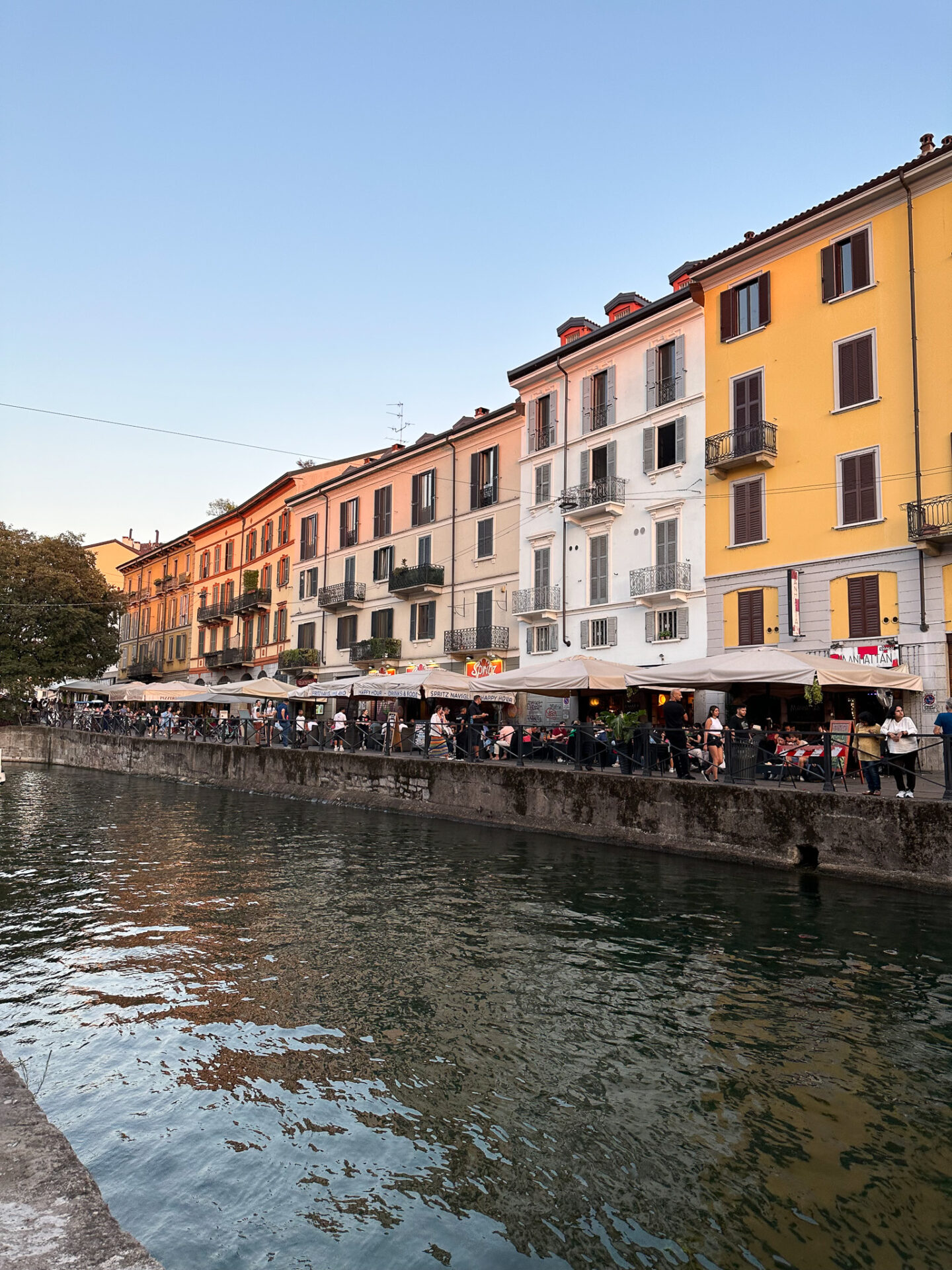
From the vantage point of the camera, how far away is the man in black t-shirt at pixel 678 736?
1548 cm

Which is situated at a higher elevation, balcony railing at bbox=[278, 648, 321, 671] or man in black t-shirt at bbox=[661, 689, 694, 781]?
balcony railing at bbox=[278, 648, 321, 671]

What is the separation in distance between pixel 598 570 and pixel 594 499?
2292 mm

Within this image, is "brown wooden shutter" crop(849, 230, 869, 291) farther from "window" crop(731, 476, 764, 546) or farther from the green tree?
the green tree

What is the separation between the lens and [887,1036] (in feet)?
21.0

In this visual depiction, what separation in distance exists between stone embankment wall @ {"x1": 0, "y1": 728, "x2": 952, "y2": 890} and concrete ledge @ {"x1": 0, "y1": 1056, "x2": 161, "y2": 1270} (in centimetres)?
1076

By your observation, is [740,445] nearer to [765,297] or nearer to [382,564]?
[765,297]

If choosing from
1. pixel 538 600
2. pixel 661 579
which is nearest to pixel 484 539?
pixel 538 600

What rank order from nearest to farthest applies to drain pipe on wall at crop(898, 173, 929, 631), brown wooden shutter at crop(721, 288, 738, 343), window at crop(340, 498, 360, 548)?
drain pipe on wall at crop(898, 173, 929, 631)
brown wooden shutter at crop(721, 288, 738, 343)
window at crop(340, 498, 360, 548)

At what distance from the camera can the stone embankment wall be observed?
11.5 metres

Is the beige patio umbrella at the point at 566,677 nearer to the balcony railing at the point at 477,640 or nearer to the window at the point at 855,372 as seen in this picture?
the window at the point at 855,372

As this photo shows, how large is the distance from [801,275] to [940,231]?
11.7 ft

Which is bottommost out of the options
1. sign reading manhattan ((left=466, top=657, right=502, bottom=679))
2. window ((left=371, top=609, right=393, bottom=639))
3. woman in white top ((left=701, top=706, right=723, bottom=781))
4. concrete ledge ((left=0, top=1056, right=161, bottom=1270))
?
concrete ledge ((left=0, top=1056, right=161, bottom=1270))

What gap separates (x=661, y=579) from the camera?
2542 centimetres

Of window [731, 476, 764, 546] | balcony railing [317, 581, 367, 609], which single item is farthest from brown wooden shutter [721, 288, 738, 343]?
balcony railing [317, 581, 367, 609]
